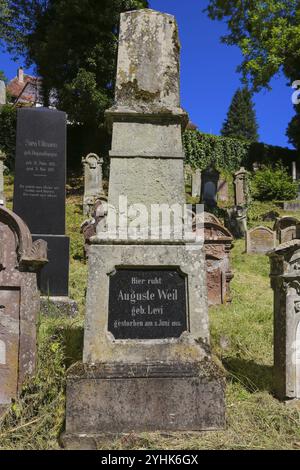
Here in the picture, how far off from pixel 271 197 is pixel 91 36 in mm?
13431

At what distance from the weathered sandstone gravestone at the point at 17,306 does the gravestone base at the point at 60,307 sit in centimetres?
240

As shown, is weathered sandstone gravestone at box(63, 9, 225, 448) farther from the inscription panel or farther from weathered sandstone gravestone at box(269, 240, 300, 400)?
the inscription panel

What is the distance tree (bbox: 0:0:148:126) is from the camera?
21609 mm

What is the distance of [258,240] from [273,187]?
1177cm

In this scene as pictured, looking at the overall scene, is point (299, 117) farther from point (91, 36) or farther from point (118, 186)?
point (118, 186)

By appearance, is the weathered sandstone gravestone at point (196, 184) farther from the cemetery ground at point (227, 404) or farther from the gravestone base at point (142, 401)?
the gravestone base at point (142, 401)

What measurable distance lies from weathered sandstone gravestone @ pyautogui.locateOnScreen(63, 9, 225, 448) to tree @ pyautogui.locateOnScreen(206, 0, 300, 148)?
1939cm

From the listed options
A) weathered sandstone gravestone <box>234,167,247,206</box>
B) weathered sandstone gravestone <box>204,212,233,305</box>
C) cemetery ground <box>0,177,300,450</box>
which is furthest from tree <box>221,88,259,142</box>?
cemetery ground <box>0,177,300,450</box>

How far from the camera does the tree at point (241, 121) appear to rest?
70.3m

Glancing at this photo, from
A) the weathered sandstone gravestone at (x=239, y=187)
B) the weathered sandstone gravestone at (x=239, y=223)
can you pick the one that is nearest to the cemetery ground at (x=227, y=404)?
the weathered sandstone gravestone at (x=239, y=223)

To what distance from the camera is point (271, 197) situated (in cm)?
2520

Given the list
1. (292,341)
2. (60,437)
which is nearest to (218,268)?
(292,341)

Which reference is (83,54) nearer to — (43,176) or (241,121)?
(43,176)

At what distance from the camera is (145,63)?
3.74 metres
